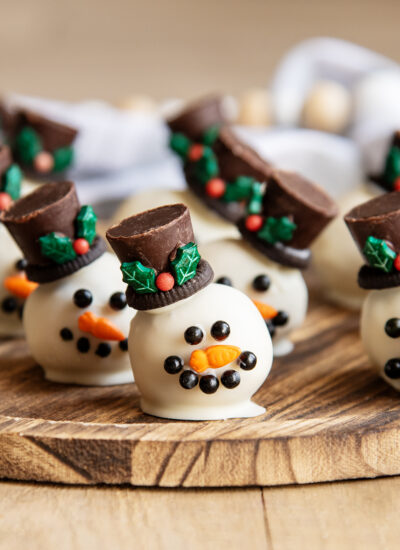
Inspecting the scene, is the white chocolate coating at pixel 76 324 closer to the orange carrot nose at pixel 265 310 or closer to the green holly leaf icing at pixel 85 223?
the green holly leaf icing at pixel 85 223

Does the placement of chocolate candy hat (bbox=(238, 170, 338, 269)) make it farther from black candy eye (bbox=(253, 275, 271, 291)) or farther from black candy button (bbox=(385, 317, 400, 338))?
black candy button (bbox=(385, 317, 400, 338))

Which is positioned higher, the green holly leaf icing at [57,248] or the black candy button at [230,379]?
the green holly leaf icing at [57,248]

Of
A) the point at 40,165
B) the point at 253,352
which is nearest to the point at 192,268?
the point at 253,352

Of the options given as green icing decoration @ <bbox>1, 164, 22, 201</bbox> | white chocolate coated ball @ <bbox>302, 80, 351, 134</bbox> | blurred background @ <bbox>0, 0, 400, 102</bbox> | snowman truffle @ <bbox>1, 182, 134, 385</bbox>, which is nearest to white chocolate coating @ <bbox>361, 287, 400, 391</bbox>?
snowman truffle @ <bbox>1, 182, 134, 385</bbox>

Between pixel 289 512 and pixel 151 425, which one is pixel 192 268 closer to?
pixel 151 425

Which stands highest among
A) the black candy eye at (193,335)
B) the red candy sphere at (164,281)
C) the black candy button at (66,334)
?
the red candy sphere at (164,281)

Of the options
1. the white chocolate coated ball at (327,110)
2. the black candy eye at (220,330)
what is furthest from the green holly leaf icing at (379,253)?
the white chocolate coated ball at (327,110)
